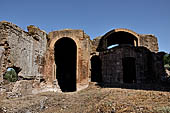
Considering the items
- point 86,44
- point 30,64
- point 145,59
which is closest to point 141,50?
point 145,59

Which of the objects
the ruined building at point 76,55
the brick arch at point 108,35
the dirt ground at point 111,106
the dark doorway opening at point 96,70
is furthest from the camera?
the dark doorway opening at point 96,70

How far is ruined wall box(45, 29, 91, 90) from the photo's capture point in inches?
468

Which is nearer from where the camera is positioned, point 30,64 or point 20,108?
point 20,108

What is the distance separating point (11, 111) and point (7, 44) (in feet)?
14.7

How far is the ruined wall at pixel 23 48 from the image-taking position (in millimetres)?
8180

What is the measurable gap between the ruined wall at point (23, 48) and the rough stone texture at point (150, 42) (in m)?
9.96

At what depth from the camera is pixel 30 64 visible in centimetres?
1022

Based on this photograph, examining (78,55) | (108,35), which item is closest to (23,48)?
(78,55)

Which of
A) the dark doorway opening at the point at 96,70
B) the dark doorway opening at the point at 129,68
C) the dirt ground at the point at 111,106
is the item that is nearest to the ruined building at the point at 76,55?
the dark doorway opening at the point at 129,68

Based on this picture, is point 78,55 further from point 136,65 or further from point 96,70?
point 136,65

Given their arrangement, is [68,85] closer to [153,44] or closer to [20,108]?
[153,44]

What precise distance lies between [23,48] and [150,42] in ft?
40.8

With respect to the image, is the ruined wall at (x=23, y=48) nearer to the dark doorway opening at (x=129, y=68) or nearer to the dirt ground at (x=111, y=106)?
the dirt ground at (x=111, y=106)

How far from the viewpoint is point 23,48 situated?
9.52 metres
